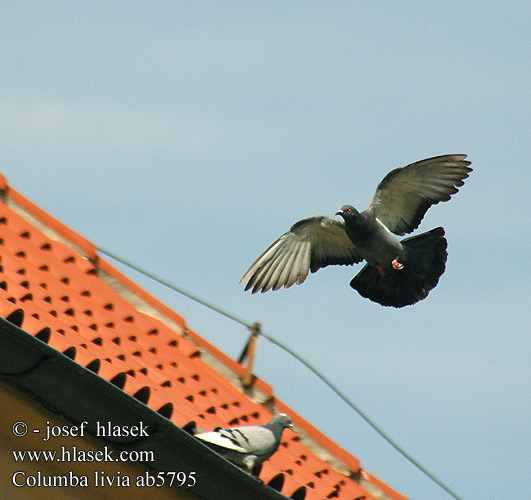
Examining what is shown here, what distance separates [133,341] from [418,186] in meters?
3.67

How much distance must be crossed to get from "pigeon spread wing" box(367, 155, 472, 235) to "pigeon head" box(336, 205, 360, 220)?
308 mm

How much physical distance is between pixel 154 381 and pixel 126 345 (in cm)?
37

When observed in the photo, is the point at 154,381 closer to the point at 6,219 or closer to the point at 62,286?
the point at 62,286

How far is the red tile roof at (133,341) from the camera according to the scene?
17.9 ft

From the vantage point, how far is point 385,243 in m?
9.49

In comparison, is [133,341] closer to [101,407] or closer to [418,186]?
[101,407]

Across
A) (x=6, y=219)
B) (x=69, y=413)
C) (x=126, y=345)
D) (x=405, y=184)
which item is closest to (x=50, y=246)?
(x=6, y=219)

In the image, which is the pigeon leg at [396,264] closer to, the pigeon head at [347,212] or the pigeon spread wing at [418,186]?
the pigeon spread wing at [418,186]

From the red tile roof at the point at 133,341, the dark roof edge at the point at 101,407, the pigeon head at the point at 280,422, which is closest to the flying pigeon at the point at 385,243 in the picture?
the red tile roof at the point at 133,341

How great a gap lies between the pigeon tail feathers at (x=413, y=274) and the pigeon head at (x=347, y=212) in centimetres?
74

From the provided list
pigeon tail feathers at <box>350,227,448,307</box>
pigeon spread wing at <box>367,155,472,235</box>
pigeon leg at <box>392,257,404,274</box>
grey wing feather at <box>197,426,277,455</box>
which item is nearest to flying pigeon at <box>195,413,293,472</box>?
grey wing feather at <box>197,426,277,455</box>

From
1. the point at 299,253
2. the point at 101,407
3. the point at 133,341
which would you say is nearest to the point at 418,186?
the point at 299,253

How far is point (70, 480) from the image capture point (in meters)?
4.86

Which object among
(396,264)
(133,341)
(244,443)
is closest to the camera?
(244,443)
